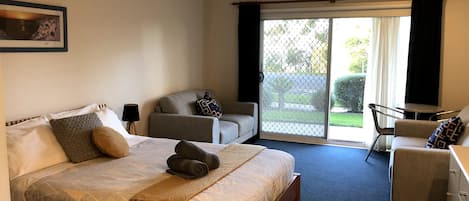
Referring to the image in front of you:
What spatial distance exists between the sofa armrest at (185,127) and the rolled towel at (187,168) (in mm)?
1863

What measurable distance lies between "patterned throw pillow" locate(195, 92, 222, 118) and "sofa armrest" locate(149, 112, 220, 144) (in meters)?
0.54

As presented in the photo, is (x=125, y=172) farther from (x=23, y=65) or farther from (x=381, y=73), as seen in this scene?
(x=381, y=73)

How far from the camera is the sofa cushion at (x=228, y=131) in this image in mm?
4931

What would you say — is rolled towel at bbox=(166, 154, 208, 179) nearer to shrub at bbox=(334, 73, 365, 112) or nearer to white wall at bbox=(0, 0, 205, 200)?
white wall at bbox=(0, 0, 205, 200)

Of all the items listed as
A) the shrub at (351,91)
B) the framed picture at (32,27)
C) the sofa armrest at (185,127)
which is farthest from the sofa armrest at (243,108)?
the framed picture at (32,27)

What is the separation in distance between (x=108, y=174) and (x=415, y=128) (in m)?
3.18

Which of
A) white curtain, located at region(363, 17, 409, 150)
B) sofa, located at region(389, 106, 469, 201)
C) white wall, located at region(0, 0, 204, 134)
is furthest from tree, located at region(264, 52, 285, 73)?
sofa, located at region(389, 106, 469, 201)

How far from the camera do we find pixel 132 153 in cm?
339

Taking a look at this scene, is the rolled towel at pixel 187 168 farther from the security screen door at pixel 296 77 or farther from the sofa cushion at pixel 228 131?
the security screen door at pixel 296 77

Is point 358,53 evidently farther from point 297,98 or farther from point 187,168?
point 187,168

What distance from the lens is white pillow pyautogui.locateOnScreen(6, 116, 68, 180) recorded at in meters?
2.87

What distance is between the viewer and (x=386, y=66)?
5531mm

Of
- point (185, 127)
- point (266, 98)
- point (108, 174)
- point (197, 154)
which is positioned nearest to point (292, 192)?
point (197, 154)

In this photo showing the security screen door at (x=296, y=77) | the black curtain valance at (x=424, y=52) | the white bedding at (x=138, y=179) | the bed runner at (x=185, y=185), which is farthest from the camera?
the security screen door at (x=296, y=77)
